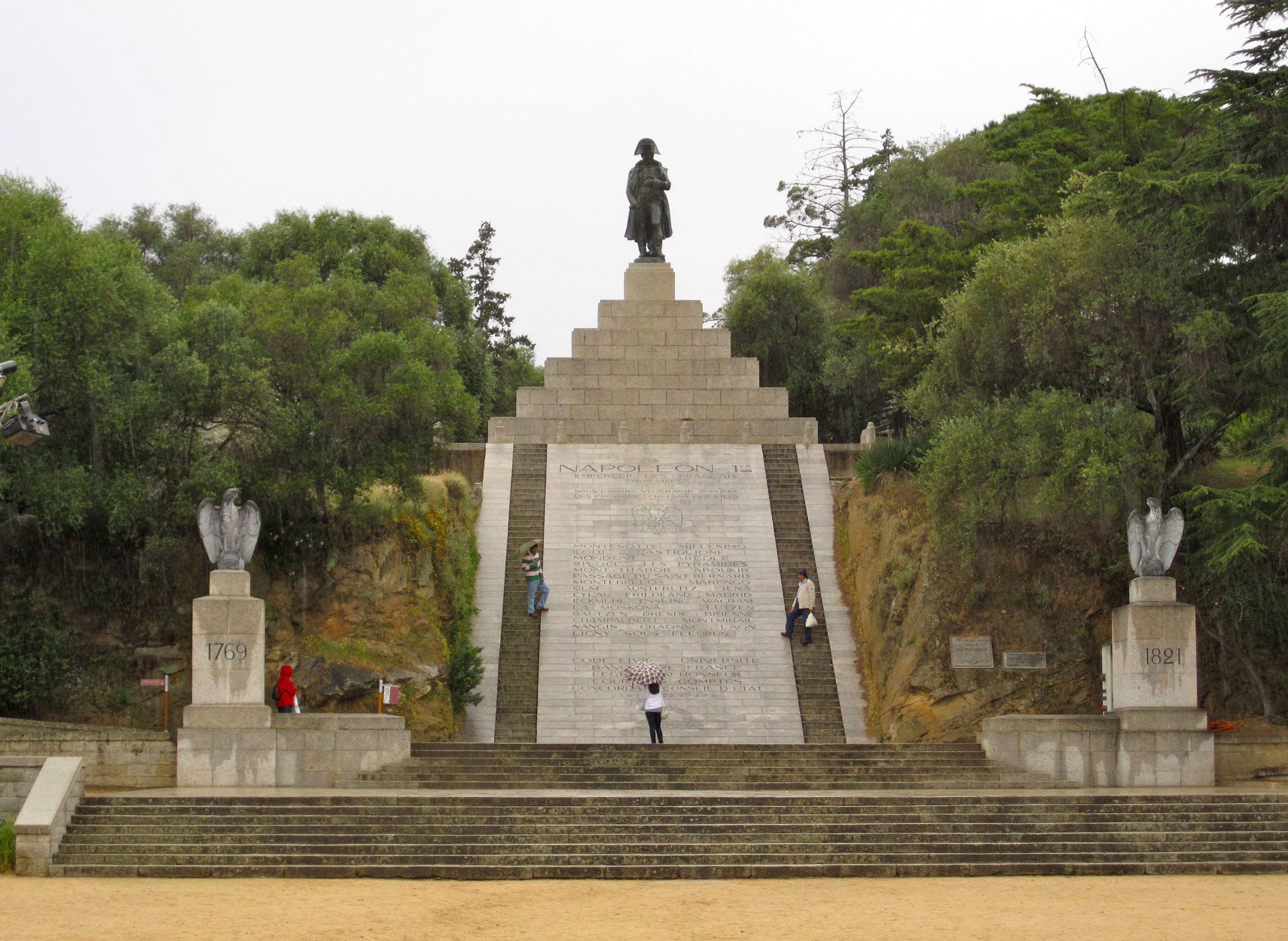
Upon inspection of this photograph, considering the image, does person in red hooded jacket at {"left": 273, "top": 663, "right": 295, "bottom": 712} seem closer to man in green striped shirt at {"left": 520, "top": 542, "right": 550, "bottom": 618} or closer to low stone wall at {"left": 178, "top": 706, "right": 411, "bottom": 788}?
low stone wall at {"left": 178, "top": 706, "right": 411, "bottom": 788}

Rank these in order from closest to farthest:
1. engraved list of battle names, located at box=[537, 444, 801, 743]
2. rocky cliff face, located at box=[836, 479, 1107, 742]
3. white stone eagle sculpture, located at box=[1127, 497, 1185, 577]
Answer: white stone eagle sculpture, located at box=[1127, 497, 1185, 577] < rocky cliff face, located at box=[836, 479, 1107, 742] < engraved list of battle names, located at box=[537, 444, 801, 743]

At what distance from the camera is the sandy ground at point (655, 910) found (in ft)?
38.3

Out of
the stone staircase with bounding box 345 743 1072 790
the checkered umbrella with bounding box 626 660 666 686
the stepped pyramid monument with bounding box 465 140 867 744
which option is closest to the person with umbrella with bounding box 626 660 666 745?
the checkered umbrella with bounding box 626 660 666 686

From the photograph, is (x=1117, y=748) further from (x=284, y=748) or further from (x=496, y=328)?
(x=496, y=328)

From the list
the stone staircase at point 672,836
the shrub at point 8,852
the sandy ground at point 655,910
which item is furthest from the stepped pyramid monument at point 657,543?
the sandy ground at point 655,910

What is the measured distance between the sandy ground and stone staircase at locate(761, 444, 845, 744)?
835 centimetres

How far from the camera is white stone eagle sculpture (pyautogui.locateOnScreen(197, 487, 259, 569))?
765 inches

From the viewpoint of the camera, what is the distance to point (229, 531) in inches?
767

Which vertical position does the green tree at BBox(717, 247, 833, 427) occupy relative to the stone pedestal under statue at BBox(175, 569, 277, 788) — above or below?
above

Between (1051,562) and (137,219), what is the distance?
128ft

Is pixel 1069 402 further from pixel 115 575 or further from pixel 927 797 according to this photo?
pixel 115 575

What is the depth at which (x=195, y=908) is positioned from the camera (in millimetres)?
12664

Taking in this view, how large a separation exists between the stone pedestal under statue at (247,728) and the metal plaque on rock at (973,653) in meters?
8.20

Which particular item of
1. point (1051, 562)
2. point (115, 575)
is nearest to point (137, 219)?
point (115, 575)
